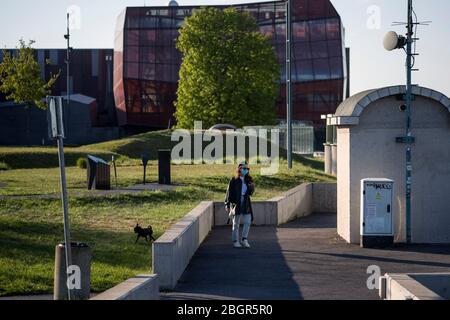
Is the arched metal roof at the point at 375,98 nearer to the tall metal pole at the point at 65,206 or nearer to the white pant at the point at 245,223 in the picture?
the white pant at the point at 245,223

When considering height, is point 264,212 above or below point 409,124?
below

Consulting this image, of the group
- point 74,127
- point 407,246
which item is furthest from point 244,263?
point 74,127

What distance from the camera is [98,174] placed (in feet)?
88.8

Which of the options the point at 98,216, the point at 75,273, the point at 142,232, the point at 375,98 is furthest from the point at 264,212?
the point at 75,273

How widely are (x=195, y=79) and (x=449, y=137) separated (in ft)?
146

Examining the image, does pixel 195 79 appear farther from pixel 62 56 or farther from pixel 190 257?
pixel 190 257

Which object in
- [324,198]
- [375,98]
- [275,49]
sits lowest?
[324,198]

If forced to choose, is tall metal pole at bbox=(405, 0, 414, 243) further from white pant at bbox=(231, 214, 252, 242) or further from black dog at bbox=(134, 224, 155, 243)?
black dog at bbox=(134, 224, 155, 243)

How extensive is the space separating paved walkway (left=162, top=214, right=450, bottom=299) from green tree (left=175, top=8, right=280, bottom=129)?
3996 centimetres

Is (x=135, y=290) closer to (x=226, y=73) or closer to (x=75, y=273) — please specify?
(x=75, y=273)

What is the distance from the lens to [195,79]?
206ft

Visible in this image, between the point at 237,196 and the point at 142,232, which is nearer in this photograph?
the point at 142,232

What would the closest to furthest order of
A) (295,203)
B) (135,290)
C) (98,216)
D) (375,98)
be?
(135,290) < (375,98) < (98,216) < (295,203)

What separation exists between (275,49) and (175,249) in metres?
71.8
